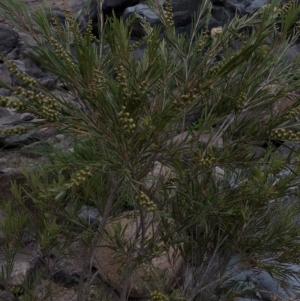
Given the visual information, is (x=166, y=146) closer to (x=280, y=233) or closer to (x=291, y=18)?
(x=291, y=18)

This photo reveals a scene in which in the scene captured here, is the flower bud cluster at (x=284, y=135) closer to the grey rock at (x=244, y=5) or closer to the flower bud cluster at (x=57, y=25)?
the flower bud cluster at (x=57, y=25)

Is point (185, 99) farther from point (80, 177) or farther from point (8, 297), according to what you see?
point (8, 297)

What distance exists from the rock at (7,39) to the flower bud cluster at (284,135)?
202 inches

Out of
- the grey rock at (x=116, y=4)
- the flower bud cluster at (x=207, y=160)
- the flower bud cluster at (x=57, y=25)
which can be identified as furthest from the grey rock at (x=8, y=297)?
the grey rock at (x=116, y=4)

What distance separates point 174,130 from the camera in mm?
1919

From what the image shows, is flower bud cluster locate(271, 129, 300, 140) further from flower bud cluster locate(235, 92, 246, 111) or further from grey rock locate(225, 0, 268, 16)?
grey rock locate(225, 0, 268, 16)

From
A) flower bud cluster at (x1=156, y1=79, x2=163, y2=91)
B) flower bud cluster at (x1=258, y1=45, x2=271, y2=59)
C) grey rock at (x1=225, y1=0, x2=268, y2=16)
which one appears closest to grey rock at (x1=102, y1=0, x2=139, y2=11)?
grey rock at (x1=225, y1=0, x2=268, y2=16)

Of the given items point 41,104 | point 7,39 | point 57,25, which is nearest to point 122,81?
point 41,104

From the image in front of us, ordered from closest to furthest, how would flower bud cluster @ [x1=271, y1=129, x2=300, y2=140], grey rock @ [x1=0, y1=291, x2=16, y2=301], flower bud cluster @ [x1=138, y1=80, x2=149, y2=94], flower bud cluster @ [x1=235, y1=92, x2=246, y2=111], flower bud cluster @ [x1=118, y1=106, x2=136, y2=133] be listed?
1. flower bud cluster @ [x1=118, y1=106, x2=136, y2=133]
2. flower bud cluster @ [x1=138, y1=80, x2=149, y2=94]
3. flower bud cluster @ [x1=271, y1=129, x2=300, y2=140]
4. flower bud cluster @ [x1=235, y1=92, x2=246, y2=111]
5. grey rock @ [x1=0, y1=291, x2=16, y2=301]

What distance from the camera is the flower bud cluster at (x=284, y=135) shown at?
64.5 inches

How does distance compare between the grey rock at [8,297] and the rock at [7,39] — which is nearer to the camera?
the grey rock at [8,297]

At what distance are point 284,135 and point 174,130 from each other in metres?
0.42

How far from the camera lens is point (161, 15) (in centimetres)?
221

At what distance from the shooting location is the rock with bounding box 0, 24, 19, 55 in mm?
6336
